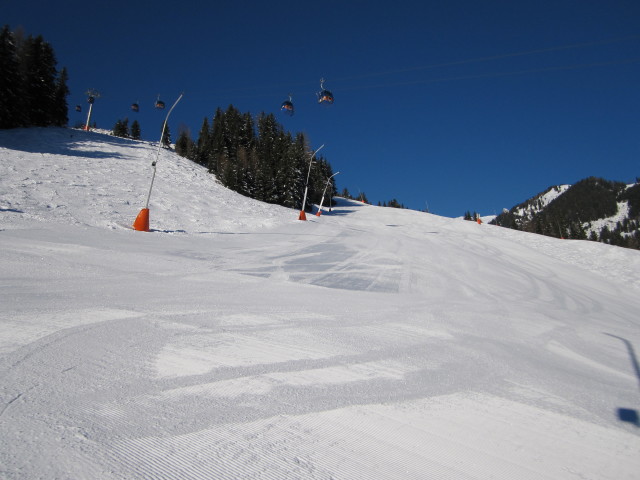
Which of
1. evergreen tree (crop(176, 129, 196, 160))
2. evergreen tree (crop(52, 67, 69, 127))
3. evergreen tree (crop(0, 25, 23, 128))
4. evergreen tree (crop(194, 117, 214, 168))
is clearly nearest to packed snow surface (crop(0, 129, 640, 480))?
evergreen tree (crop(0, 25, 23, 128))

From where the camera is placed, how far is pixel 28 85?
127 feet

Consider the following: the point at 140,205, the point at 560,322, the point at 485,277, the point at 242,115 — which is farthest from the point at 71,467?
the point at 242,115

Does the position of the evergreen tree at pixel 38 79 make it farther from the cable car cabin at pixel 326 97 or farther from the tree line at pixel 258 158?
the cable car cabin at pixel 326 97

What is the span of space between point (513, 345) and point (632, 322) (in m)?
5.10

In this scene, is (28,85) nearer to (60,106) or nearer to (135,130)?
(60,106)

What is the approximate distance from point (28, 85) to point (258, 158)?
28.6 metres

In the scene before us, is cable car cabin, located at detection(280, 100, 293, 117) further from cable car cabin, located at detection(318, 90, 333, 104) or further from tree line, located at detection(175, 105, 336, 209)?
tree line, located at detection(175, 105, 336, 209)

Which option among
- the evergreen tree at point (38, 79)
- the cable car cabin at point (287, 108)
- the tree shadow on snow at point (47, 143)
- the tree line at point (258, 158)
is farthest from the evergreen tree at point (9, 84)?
the cable car cabin at point (287, 108)

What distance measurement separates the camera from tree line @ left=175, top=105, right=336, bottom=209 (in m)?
42.4

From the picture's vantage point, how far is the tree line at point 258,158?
42375 mm

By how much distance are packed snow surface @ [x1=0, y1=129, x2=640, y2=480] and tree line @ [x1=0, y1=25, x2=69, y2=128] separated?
3865cm

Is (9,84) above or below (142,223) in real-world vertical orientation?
above

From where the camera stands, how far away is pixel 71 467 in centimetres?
138

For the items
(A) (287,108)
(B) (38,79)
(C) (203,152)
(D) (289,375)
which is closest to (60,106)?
(B) (38,79)
